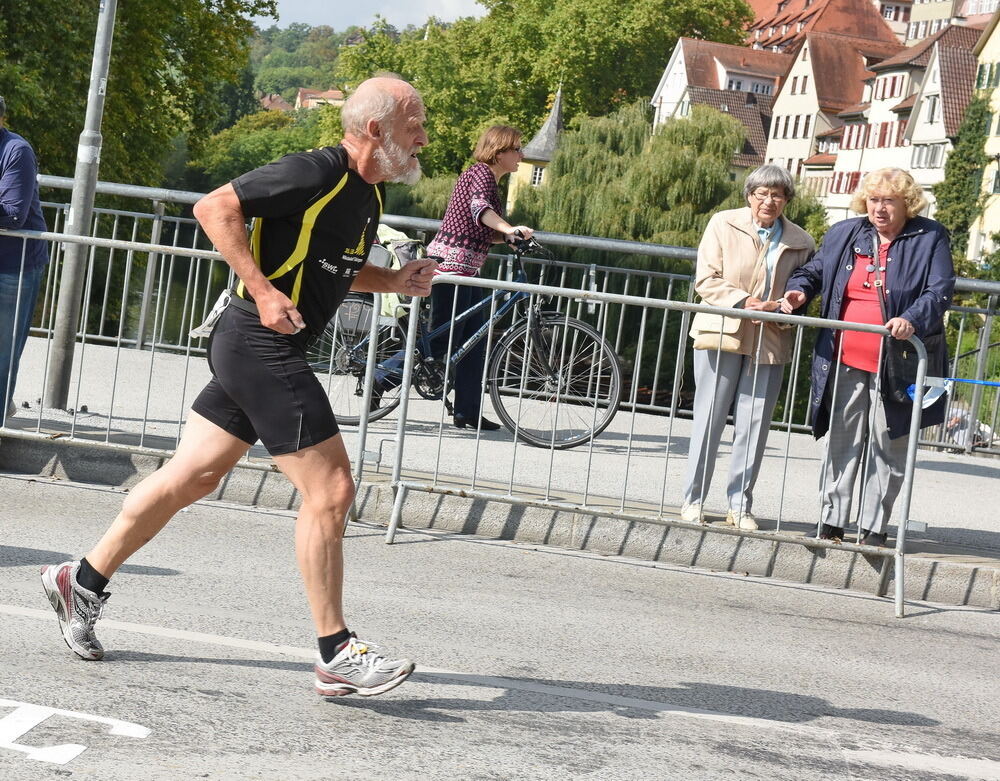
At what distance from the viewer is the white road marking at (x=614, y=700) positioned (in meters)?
4.41

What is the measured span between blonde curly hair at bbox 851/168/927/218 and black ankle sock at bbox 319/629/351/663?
12.5 feet

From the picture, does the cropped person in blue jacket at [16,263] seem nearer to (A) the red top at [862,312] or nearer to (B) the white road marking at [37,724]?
(B) the white road marking at [37,724]

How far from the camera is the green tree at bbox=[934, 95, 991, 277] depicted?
216ft

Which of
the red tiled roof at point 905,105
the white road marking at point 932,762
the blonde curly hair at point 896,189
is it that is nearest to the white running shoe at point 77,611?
the white road marking at point 932,762

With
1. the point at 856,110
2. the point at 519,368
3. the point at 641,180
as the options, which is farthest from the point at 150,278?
the point at 856,110

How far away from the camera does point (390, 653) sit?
201 inches

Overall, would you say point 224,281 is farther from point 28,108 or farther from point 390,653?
point 28,108

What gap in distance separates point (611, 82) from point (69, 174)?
166 feet

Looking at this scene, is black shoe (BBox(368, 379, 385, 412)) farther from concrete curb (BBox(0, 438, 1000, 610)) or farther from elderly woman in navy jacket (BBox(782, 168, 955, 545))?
elderly woman in navy jacket (BBox(782, 168, 955, 545))

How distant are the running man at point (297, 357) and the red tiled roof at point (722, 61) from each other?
82.9 metres

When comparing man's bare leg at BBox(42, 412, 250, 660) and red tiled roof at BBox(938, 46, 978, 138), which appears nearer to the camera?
man's bare leg at BBox(42, 412, 250, 660)

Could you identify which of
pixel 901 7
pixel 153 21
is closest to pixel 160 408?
pixel 153 21

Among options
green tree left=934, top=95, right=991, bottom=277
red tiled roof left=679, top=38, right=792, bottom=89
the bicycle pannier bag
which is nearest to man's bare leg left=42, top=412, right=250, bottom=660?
the bicycle pannier bag

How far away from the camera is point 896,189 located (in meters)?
7.15
